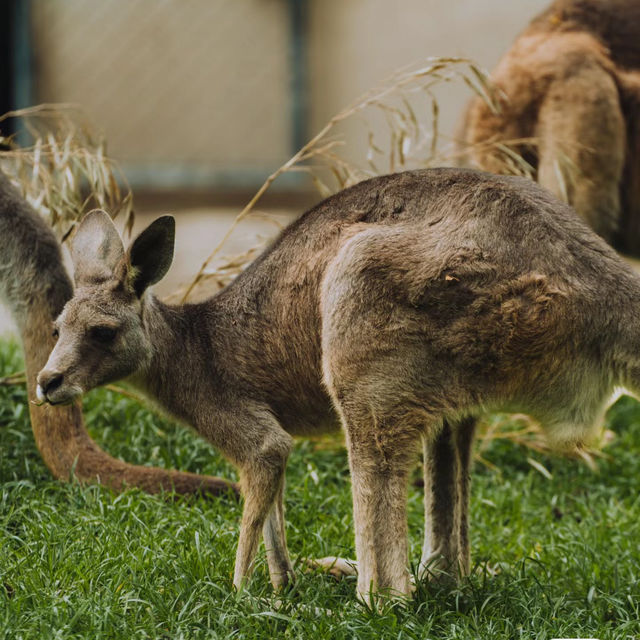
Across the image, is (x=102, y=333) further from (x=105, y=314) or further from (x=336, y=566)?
(x=336, y=566)

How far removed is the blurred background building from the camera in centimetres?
1227

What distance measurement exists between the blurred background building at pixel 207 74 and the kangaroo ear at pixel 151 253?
25.4 ft

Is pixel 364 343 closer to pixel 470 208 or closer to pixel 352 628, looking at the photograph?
pixel 470 208

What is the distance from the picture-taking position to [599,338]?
3492 millimetres

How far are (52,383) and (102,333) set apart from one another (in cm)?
27

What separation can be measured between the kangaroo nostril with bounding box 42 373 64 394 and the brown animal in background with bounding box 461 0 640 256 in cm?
283

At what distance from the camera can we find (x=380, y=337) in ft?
11.5

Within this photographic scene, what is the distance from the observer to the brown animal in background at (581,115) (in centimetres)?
580

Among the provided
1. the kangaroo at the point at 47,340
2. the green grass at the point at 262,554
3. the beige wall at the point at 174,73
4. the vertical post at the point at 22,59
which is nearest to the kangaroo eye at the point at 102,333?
the green grass at the point at 262,554

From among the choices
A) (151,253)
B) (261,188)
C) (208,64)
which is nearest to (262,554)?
(151,253)

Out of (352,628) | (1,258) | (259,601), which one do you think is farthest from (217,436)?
(1,258)

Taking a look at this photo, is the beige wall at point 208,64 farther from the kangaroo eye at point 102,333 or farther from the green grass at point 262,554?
the kangaroo eye at point 102,333

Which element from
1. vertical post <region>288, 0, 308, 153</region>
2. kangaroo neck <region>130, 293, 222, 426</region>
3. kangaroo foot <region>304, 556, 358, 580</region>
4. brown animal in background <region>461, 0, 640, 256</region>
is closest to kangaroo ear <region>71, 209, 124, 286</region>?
kangaroo neck <region>130, 293, 222, 426</region>

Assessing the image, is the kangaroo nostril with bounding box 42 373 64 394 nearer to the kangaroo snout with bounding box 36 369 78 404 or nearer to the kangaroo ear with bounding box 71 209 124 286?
the kangaroo snout with bounding box 36 369 78 404
